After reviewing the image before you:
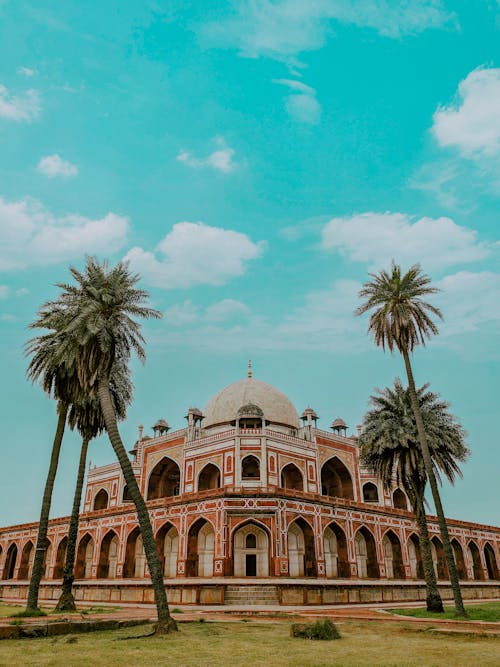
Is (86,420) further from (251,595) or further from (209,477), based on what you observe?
(209,477)

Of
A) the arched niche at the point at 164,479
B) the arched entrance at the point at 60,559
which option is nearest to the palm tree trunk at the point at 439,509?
the arched niche at the point at 164,479

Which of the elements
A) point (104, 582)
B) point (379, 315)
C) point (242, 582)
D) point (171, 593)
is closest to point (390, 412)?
point (379, 315)

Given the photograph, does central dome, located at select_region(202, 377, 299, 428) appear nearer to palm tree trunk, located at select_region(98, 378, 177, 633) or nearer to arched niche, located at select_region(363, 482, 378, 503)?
arched niche, located at select_region(363, 482, 378, 503)

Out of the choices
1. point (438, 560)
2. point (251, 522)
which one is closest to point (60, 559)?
point (251, 522)

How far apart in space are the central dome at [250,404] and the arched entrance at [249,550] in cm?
1567

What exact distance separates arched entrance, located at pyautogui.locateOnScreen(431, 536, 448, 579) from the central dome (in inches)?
695

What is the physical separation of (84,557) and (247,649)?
4201cm

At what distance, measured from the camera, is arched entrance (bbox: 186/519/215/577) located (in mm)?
38531

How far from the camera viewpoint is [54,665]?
9211 millimetres

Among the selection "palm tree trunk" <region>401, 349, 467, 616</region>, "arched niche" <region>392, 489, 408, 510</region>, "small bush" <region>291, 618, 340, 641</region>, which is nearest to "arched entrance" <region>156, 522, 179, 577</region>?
"palm tree trunk" <region>401, 349, 467, 616</region>

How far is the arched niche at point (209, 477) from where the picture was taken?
160 ft

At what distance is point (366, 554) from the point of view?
43.5 meters

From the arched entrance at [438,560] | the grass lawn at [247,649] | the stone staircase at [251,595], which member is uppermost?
the arched entrance at [438,560]

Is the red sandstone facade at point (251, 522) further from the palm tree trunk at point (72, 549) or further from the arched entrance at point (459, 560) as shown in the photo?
the palm tree trunk at point (72, 549)
